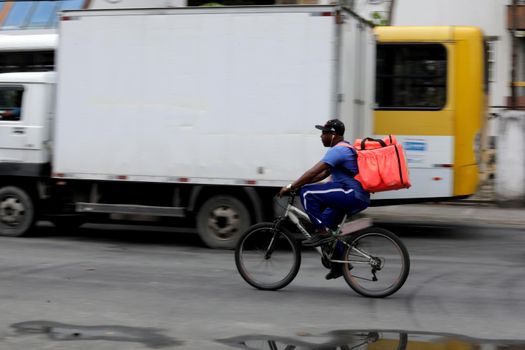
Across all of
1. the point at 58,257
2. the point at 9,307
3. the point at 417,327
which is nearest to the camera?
the point at 417,327

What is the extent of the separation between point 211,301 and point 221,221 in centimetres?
342

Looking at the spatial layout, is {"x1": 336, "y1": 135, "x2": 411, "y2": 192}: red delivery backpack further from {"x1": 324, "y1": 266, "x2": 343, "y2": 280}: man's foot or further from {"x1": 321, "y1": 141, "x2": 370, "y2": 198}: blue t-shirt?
{"x1": 324, "y1": 266, "x2": 343, "y2": 280}: man's foot

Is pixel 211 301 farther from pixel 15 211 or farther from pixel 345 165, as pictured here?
pixel 15 211

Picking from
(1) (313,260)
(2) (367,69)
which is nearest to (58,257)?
(1) (313,260)

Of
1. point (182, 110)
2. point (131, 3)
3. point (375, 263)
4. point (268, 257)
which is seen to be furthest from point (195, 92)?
point (131, 3)

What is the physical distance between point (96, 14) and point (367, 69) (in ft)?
12.9

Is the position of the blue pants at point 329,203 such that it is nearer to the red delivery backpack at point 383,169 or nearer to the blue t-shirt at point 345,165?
the blue t-shirt at point 345,165

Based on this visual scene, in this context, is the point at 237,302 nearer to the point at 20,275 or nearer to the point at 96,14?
the point at 20,275

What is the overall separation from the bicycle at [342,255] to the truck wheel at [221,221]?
106 inches

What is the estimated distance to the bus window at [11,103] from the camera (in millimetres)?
11312

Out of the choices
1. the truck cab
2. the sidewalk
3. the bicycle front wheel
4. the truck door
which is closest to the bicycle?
the bicycle front wheel

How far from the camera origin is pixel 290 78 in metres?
10.1

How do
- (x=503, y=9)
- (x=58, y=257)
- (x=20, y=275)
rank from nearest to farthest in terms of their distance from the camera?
(x=20, y=275) → (x=58, y=257) → (x=503, y=9)

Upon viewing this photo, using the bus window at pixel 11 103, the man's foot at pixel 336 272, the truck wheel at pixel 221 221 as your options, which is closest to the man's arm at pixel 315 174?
the man's foot at pixel 336 272
